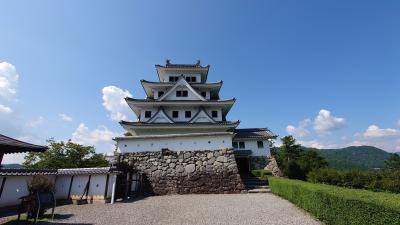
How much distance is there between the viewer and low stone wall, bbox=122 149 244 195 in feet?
49.9

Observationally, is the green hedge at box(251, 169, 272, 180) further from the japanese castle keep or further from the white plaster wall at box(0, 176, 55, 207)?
the white plaster wall at box(0, 176, 55, 207)

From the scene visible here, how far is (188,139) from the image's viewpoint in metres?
16.6

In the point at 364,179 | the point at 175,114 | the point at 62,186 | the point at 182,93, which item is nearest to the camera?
the point at 62,186

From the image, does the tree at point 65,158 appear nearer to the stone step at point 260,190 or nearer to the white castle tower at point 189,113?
the white castle tower at point 189,113

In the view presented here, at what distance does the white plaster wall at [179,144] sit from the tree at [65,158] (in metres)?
10.7

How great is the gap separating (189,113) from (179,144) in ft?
29.2

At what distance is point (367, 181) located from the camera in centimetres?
1285

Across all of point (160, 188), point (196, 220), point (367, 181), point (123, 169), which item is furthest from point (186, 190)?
point (367, 181)

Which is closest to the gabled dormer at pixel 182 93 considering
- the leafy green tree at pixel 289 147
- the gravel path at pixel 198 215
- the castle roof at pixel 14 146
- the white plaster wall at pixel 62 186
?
the white plaster wall at pixel 62 186

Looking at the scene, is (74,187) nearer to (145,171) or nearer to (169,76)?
(145,171)

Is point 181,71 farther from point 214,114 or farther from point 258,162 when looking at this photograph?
point 258,162

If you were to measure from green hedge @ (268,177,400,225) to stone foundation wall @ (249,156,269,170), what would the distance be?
559 inches

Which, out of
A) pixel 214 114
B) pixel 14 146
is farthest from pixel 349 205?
pixel 214 114

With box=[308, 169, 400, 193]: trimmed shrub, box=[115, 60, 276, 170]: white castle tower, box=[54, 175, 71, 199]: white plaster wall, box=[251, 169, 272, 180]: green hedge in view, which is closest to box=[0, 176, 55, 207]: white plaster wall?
box=[54, 175, 71, 199]: white plaster wall
